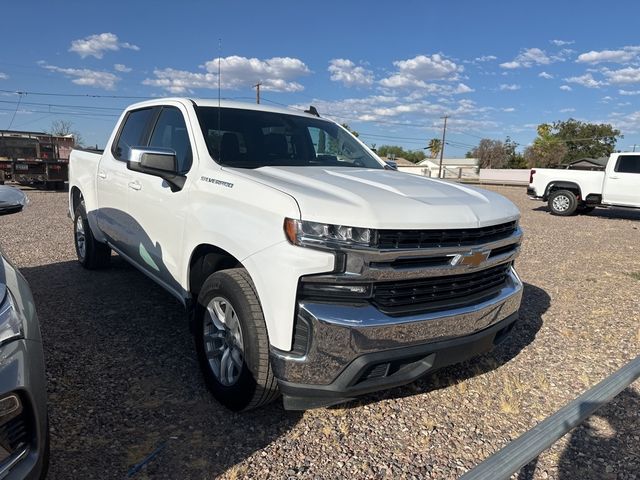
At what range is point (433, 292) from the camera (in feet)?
8.52

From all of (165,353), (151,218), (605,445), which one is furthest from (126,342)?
(605,445)

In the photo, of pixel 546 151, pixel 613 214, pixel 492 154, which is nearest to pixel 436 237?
pixel 613 214

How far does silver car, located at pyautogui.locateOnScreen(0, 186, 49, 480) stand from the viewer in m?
1.66

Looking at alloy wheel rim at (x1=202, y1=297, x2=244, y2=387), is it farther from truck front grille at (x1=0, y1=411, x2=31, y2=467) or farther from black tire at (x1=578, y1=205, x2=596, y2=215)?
black tire at (x1=578, y1=205, x2=596, y2=215)

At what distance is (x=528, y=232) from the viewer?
10945mm

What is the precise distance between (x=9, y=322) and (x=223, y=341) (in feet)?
4.32

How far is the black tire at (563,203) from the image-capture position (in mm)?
14727

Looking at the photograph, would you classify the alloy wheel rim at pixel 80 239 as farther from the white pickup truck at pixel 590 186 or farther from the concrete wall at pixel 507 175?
the concrete wall at pixel 507 175

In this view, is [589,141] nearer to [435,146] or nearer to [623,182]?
[435,146]

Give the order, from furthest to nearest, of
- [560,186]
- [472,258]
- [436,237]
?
[560,186]
[472,258]
[436,237]

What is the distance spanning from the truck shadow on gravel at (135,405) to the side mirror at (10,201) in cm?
117

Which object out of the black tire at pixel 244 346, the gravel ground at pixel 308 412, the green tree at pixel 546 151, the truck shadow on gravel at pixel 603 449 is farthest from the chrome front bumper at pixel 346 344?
the green tree at pixel 546 151

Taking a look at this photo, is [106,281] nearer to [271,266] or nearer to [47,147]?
[271,266]

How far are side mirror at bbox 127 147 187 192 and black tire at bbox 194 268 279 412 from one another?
86 cm
